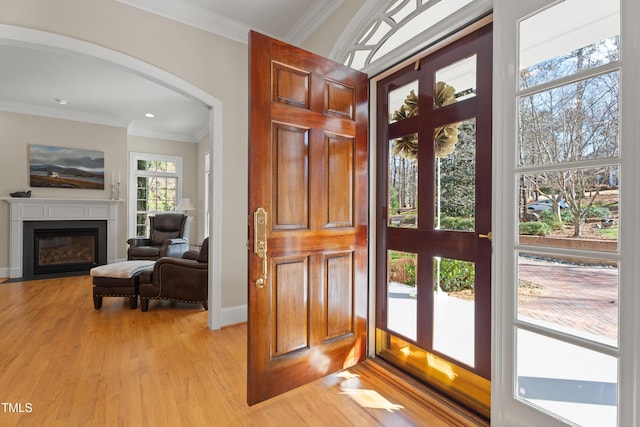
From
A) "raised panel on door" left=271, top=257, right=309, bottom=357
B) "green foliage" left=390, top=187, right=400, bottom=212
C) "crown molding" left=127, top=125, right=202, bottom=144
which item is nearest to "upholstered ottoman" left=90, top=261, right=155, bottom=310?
"raised panel on door" left=271, top=257, right=309, bottom=357

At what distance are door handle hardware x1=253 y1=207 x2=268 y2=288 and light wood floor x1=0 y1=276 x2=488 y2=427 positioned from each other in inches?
30.8

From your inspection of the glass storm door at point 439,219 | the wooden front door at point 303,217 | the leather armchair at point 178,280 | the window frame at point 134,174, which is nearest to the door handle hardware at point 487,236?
the glass storm door at point 439,219

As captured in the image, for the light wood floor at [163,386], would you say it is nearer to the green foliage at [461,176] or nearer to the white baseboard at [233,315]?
the white baseboard at [233,315]

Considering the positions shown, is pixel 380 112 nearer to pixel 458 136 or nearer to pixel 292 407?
pixel 458 136

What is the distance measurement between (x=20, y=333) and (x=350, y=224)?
3267 millimetres

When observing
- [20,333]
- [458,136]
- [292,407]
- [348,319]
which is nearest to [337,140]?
[458,136]

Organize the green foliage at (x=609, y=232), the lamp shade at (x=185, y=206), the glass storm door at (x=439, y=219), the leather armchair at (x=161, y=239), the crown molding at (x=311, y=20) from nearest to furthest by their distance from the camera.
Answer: the green foliage at (x=609, y=232) < the glass storm door at (x=439, y=219) < the crown molding at (x=311, y=20) < the leather armchair at (x=161, y=239) < the lamp shade at (x=185, y=206)

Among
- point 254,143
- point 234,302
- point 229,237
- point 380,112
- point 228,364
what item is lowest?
point 228,364

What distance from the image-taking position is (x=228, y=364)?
2246mm

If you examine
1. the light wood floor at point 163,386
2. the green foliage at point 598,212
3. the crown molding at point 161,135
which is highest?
the crown molding at point 161,135

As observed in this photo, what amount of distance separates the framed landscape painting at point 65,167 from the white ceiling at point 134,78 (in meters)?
0.65

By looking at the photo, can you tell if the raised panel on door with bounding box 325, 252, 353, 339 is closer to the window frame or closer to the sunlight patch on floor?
the sunlight patch on floor

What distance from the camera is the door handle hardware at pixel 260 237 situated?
64.9 inches

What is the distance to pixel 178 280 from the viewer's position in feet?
10.9
